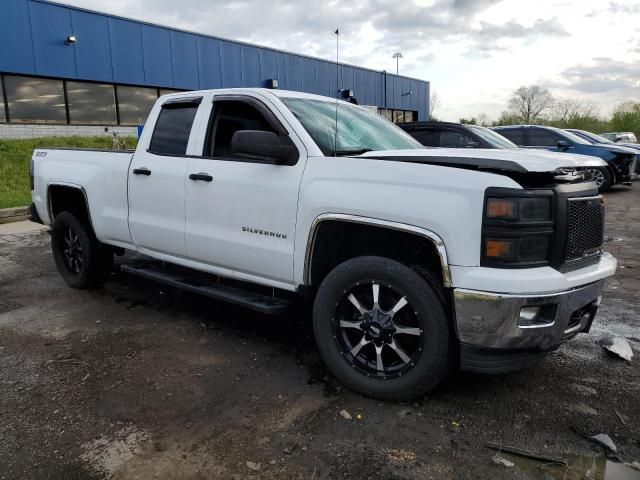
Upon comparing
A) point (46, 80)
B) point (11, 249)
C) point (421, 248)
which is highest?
point (46, 80)

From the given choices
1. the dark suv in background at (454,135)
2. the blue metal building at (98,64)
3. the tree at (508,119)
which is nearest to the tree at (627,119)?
the tree at (508,119)

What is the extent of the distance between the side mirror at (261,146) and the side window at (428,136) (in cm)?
635

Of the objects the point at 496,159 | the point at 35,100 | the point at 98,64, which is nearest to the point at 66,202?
the point at 496,159

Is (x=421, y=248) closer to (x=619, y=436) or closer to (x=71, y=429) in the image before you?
(x=619, y=436)

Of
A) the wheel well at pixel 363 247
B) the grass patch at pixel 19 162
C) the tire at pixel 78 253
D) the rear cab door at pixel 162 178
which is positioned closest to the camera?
the wheel well at pixel 363 247

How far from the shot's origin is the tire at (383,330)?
9.45ft

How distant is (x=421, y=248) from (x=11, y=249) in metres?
7.20

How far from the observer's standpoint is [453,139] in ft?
29.9

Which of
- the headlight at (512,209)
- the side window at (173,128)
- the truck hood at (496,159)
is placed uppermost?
the side window at (173,128)

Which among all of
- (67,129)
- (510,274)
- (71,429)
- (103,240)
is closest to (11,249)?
(103,240)

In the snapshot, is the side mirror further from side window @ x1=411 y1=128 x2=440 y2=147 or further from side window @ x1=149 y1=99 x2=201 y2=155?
side window @ x1=411 y1=128 x2=440 y2=147

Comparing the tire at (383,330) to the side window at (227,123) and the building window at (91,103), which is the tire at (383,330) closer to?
the side window at (227,123)

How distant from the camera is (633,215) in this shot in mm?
10211

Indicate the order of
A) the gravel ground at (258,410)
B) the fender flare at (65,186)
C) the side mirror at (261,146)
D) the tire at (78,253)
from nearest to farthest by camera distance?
the gravel ground at (258,410)
the side mirror at (261,146)
the fender flare at (65,186)
the tire at (78,253)
